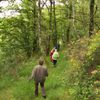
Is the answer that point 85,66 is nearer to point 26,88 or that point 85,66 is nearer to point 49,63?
point 26,88

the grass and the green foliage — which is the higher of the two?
the green foliage

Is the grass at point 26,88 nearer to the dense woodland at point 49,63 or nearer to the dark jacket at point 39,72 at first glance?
the dense woodland at point 49,63

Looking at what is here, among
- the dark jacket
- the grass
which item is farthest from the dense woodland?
the dark jacket

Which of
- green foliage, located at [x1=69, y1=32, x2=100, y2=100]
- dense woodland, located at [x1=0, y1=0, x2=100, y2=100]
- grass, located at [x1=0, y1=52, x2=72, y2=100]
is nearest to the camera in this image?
green foliage, located at [x1=69, y1=32, x2=100, y2=100]

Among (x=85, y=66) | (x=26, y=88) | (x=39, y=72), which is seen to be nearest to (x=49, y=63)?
(x=26, y=88)

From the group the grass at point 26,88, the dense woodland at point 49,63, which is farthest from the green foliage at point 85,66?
the grass at point 26,88

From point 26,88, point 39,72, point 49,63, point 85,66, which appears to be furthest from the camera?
point 49,63

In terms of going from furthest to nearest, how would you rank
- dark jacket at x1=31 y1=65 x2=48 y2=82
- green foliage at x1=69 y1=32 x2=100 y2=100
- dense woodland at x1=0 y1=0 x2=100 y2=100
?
dark jacket at x1=31 y1=65 x2=48 y2=82 < dense woodland at x1=0 y1=0 x2=100 y2=100 < green foliage at x1=69 y1=32 x2=100 y2=100

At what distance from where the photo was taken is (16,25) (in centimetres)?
3266

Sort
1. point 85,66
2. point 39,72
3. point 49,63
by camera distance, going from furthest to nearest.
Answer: point 49,63, point 39,72, point 85,66

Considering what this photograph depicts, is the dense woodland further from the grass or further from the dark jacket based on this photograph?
the dark jacket

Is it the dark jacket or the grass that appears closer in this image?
the grass

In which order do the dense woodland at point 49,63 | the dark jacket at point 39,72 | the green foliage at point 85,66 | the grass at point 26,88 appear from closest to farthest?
the green foliage at point 85,66 → the dense woodland at point 49,63 → the grass at point 26,88 → the dark jacket at point 39,72

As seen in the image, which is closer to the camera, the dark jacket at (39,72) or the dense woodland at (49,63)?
the dense woodland at (49,63)
